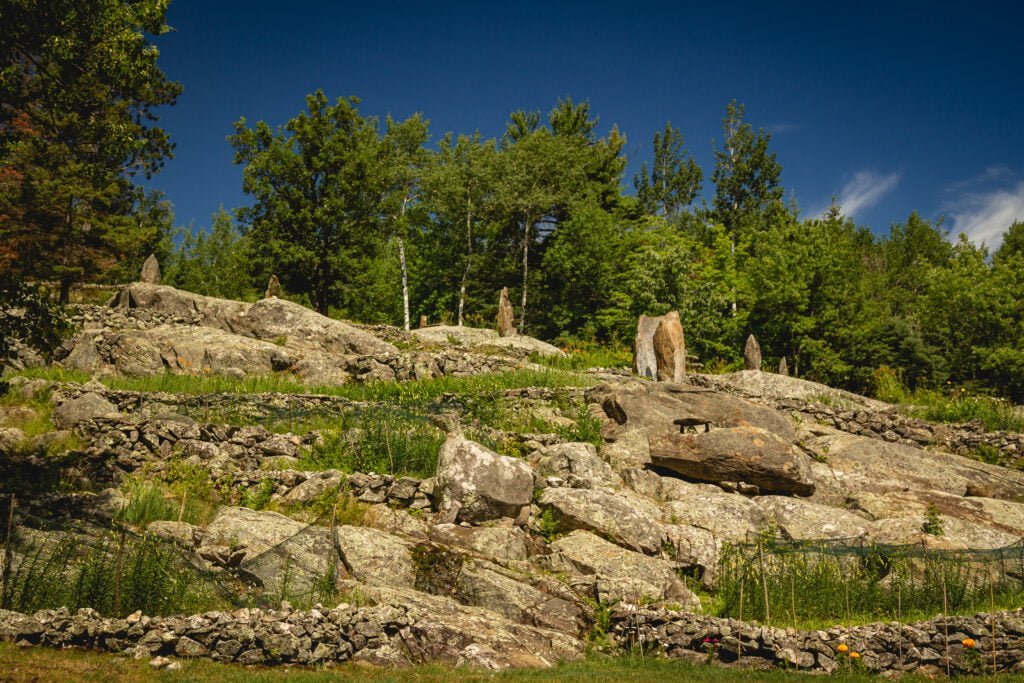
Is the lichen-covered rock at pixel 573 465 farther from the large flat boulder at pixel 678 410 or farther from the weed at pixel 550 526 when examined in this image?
the large flat boulder at pixel 678 410

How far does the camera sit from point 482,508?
36.0 ft

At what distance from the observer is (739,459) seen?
13500 mm

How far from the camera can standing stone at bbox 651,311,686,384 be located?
20.7 metres

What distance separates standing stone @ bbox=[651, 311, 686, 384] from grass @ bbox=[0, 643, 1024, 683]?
1340cm

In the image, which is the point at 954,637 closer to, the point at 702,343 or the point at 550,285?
the point at 702,343

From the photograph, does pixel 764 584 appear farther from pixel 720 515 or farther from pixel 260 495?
pixel 260 495

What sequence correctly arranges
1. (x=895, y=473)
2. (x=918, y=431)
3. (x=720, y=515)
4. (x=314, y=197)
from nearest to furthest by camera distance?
(x=720, y=515), (x=895, y=473), (x=918, y=431), (x=314, y=197)

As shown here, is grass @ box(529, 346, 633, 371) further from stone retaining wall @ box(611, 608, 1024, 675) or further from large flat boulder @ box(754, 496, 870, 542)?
stone retaining wall @ box(611, 608, 1024, 675)

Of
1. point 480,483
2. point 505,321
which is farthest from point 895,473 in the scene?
point 505,321

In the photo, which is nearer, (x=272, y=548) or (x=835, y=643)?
(x=835, y=643)

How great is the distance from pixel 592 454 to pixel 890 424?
32.3 ft

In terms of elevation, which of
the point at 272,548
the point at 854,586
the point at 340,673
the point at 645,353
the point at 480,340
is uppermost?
the point at 480,340

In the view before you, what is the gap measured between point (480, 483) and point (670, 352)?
11.4 meters

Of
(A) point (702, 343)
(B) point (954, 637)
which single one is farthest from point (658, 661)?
(A) point (702, 343)
